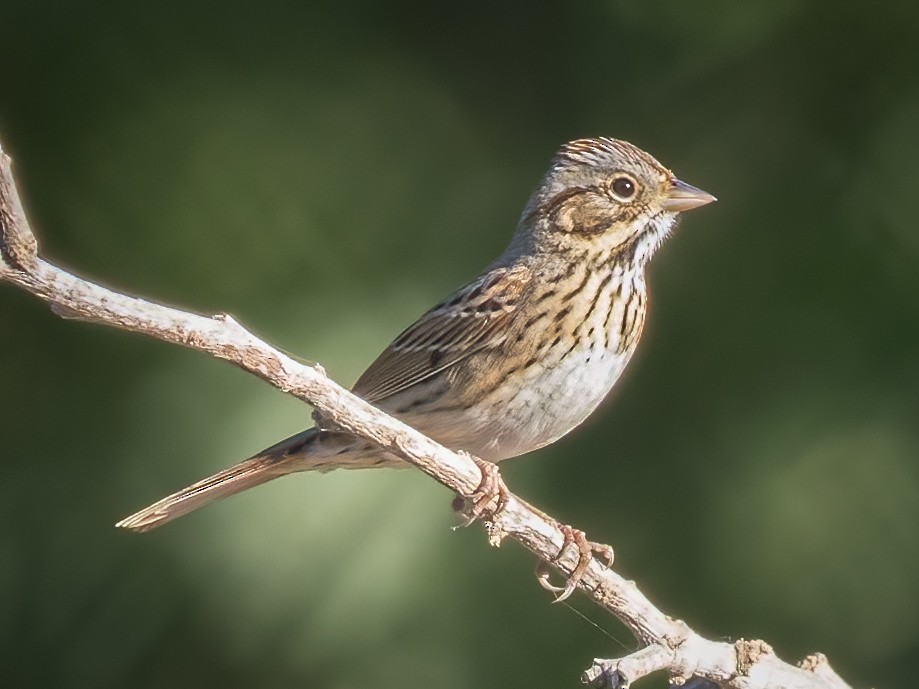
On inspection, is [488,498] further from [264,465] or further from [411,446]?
[264,465]

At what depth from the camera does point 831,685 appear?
216 cm

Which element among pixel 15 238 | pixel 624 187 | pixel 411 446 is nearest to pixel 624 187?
pixel 624 187

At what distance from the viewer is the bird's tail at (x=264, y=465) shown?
2.81 metres

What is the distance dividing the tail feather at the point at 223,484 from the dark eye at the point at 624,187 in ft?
2.64

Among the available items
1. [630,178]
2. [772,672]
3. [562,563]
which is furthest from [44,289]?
[630,178]

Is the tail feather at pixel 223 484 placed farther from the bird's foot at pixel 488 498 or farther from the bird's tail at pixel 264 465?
the bird's foot at pixel 488 498

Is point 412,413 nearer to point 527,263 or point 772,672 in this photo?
point 527,263

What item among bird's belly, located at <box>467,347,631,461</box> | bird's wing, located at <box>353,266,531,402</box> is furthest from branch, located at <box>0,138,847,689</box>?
bird's wing, located at <box>353,266,531,402</box>

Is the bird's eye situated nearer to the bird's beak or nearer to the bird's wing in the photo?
the bird's beak

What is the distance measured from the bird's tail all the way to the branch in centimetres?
49

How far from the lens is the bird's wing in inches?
113

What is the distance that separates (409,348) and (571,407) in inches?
18.1

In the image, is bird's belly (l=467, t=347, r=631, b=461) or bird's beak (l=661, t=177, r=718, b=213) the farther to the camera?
bird's beak (l=661, t=177, r=718, b=213)

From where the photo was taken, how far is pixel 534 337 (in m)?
2.78
